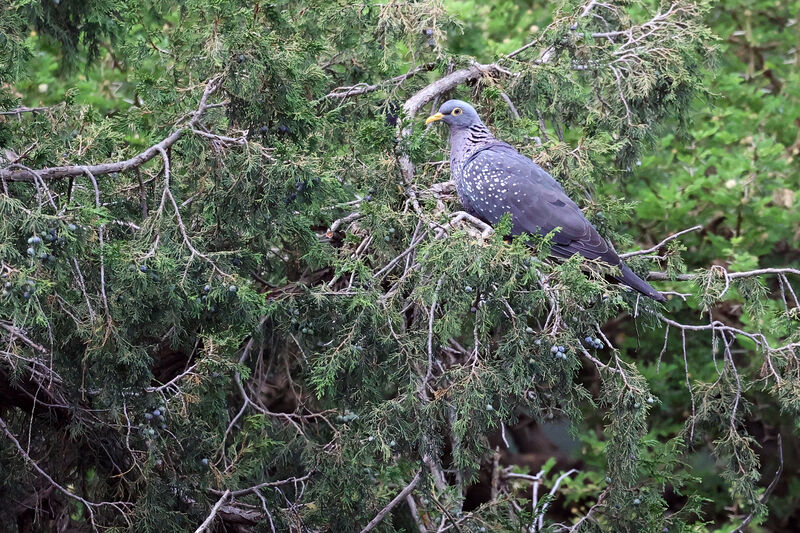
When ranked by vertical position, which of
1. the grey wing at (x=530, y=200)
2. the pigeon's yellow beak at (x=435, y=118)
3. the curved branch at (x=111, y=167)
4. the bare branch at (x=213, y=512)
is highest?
the curved branch at (x=111, y=167)

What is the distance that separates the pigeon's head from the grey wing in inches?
10.6

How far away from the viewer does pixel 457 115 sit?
5074mm

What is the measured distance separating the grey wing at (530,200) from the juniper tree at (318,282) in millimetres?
117

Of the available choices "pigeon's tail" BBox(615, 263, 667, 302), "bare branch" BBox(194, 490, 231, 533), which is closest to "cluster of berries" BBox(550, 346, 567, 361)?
"pigeon's tail" BBox(615, 263, 667, 302)

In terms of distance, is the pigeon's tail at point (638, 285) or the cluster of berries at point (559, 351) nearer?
the cluster of berries at point (559, 351)

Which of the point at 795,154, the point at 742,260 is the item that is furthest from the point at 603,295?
the point at 795,154

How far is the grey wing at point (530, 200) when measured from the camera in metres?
4.76

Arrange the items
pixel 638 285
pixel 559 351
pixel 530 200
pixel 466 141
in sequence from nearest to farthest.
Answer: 1. pixel 559 351
2. pixel 638 285
3. pixel 530 200
4. pixel 466 141

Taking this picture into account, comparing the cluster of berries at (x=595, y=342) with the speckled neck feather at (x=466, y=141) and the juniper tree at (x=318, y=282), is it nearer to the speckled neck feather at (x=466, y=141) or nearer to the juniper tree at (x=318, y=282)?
the juniper tree at (x=318, y=282)

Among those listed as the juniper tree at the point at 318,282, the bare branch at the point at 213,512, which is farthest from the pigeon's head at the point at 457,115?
the bare branch at the point at 213,512

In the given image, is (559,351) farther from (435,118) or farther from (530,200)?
(435,118)

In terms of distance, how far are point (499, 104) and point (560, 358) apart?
192 cm

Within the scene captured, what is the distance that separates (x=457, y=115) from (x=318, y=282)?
1.18 metres

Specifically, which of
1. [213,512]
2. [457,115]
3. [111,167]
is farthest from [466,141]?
[213,512]
